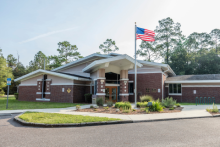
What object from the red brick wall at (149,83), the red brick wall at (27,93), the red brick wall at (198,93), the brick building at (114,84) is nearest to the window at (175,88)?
the brick building at (114,84)

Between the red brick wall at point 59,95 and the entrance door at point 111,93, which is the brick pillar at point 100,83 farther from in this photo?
the red brick wall at point 59,95

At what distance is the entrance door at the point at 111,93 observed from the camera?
68.9 ft

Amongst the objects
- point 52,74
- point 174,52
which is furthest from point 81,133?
point 174,52

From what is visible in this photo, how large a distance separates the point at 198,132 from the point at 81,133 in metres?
4.75

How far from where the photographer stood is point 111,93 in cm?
2138

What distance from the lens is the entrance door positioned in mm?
20997

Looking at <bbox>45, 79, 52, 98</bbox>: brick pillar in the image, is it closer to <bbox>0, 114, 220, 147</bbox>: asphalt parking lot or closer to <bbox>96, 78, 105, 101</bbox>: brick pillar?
<bbox>96, 78, 105, 101</bbox>: brick pillar

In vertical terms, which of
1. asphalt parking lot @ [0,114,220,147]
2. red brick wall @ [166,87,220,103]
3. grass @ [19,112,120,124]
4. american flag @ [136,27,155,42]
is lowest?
asphalt parking lot @ [0,114,220,147]

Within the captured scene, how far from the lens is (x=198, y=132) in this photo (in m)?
7.14

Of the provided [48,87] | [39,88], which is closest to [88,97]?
[48,87]

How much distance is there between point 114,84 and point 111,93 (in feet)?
3.79

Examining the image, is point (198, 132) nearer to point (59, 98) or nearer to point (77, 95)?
point (77, 95)

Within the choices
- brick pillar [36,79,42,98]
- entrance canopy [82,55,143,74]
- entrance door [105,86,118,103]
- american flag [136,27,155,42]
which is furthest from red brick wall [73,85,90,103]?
american flag [136,27,155,42]

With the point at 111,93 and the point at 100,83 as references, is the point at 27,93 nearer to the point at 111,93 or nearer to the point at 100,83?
the point at 111,93
